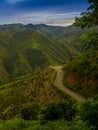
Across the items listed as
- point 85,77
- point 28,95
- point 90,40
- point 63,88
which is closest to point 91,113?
point 90,40

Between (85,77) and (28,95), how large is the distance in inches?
1112

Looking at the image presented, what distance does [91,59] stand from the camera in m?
103

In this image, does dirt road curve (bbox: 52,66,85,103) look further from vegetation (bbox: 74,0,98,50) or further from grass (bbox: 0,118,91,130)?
vegetation (bbox: 74,0,98,50)

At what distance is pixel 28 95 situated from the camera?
11525 centimetres

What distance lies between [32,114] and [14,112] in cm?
5814

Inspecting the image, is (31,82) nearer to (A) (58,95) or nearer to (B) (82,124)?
(A) (58,95)

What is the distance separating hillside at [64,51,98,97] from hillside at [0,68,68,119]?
5559 millimetres

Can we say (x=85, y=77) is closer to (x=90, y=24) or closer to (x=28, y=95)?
(x=28, y=95)

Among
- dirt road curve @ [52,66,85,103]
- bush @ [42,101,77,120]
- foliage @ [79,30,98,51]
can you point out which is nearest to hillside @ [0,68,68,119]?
dirt road curve @ [52,66,85,103]

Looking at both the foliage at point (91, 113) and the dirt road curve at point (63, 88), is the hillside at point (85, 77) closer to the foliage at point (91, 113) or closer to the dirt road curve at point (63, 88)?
the dirt road curve at point (63, 88)

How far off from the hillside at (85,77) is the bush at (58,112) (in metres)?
47.4

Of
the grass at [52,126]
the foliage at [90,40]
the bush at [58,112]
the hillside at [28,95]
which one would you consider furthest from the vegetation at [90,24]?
the hillside at [28,95]

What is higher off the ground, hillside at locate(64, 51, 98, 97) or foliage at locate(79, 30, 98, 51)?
foliage at locate(79, 30, 98, 51)

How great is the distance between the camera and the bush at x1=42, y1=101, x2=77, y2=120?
114 feet
